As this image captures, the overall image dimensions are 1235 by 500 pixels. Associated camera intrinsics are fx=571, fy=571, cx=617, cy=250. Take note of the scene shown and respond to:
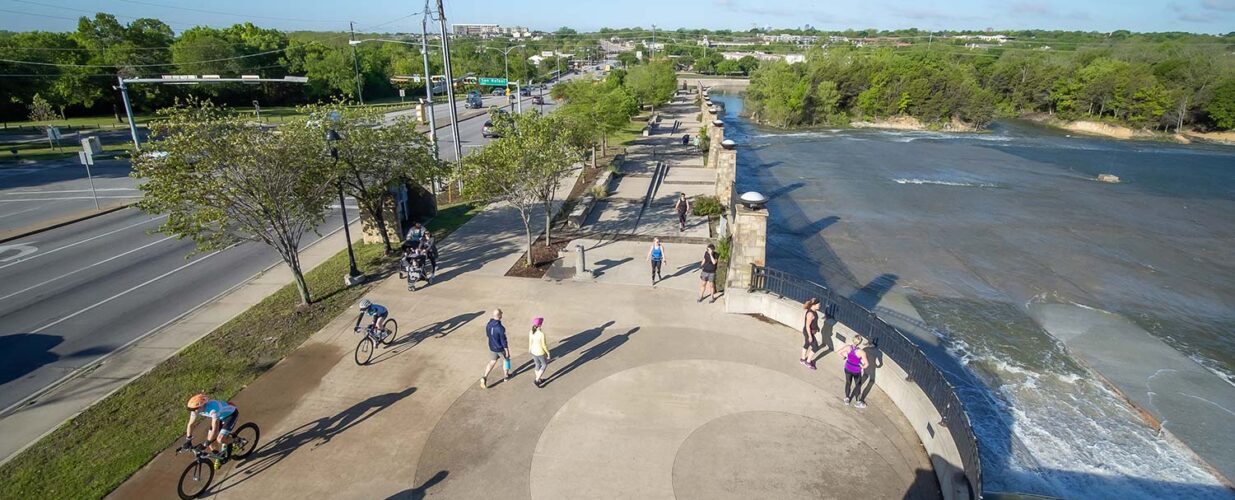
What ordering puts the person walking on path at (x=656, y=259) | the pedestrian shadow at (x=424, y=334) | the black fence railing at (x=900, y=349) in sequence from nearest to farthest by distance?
1. the black fence railing at (x=900, y=349)
2. the pedestrian shadow at (x=424, y=334)
3. the person walking on path at (x=656, y=259)

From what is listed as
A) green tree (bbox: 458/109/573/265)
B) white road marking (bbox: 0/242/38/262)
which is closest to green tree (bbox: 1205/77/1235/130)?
green tree (bbox: 458/109/573/265)

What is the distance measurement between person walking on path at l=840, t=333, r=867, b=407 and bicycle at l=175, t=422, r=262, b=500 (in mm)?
10432

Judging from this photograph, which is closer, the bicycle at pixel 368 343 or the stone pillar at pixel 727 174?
the bicycle at pixel 368 343

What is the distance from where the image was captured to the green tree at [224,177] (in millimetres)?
12883

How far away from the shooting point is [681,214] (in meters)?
21.8

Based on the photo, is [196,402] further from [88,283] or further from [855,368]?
[88,283]

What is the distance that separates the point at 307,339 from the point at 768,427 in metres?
10.6

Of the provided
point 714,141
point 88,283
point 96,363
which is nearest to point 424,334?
point 96,363

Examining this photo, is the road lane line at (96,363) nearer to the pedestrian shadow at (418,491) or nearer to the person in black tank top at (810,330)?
the pedestrian shadow at (418,491)

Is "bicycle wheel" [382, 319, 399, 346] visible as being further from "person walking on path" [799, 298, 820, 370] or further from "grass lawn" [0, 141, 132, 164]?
"grass lawn" [0, 141, 132, 164]

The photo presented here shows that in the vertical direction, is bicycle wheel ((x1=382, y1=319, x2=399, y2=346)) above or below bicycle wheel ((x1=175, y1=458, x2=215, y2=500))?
above

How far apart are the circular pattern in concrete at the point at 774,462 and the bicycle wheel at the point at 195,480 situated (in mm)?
7356

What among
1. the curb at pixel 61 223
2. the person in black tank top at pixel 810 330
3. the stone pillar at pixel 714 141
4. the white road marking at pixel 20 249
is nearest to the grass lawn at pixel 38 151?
the curb at pixel 61 223

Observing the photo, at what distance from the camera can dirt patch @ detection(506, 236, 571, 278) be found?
17375mm
